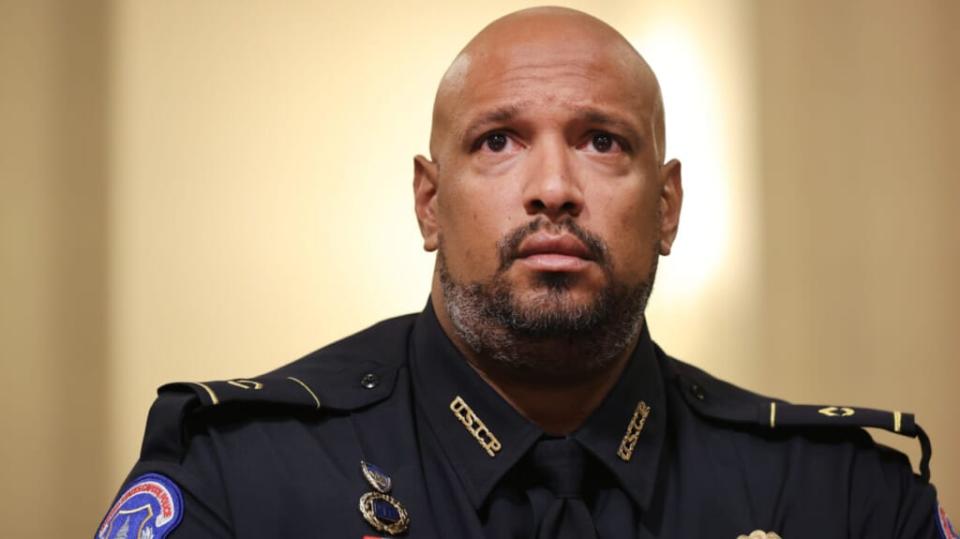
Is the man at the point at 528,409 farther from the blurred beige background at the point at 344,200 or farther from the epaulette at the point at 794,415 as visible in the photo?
the blurred beige background at the point at 344,200

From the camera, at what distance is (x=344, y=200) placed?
7.61 feet

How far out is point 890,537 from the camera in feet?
5.33

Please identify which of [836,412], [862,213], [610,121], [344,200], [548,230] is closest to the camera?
[548,230]

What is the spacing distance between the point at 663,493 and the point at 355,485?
0.38m

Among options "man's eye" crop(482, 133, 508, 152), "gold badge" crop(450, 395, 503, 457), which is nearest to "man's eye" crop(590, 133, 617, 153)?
"man's eye" crop(482, 133, 508, 152)

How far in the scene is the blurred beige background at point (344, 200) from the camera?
2195 mm

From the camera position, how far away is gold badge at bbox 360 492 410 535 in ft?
4.72

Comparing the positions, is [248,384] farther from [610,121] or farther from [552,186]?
[610,121]

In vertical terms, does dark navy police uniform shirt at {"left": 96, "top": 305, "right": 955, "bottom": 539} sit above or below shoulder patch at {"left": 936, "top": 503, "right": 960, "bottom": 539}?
above

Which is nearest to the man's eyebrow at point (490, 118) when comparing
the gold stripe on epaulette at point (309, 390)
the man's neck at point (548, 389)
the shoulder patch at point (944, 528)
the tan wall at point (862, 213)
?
the man's neck at point (548, 389)

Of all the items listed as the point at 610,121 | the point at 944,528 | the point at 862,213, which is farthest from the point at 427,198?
the point at 862,213

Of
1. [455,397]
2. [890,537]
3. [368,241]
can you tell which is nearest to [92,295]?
[368,241]

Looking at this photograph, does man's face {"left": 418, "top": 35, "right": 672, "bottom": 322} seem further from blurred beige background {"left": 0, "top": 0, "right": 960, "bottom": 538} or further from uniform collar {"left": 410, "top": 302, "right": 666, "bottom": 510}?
blurred beige background {"left": 0, "top": 0, "right": 960, "bottom": 538}

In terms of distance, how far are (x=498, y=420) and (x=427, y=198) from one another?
13.6 inches
